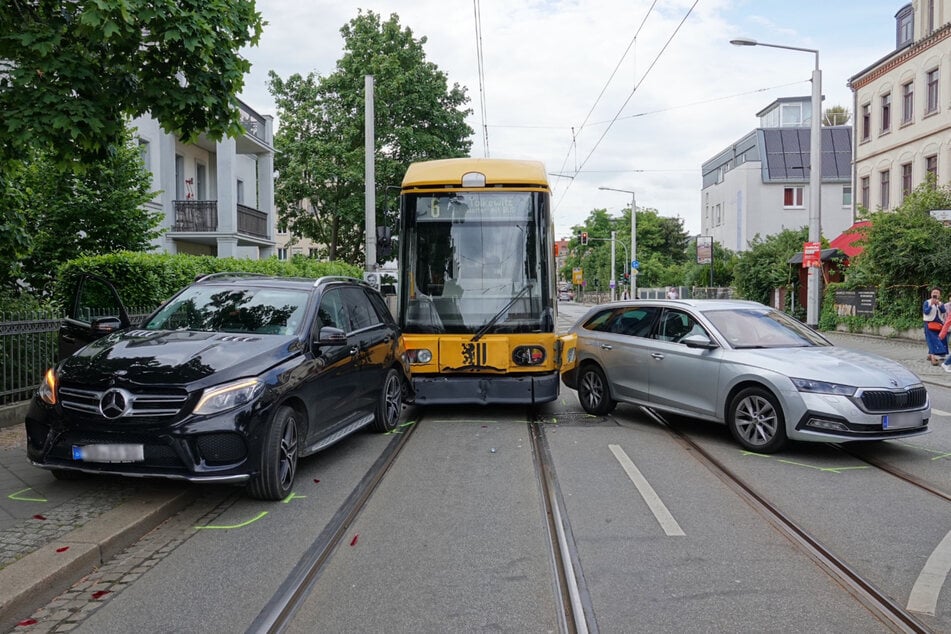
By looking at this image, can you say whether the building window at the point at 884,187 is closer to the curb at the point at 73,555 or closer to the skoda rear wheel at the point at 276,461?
the skoda rear wheel at the point at 276,461

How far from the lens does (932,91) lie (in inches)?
1210

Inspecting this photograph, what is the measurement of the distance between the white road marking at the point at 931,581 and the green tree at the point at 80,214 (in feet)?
41.9

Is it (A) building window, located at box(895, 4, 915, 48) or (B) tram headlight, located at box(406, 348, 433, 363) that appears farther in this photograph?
(A) building window, located at box(895, 4, 915, 48)

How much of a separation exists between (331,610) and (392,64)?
33.1m

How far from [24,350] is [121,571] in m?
5.53

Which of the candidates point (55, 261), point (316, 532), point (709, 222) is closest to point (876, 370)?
point (316, 532)

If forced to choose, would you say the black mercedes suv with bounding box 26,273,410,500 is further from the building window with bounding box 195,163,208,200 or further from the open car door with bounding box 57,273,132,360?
the building window with bounding box 195,163,208,200

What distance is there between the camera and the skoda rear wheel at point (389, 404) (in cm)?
865

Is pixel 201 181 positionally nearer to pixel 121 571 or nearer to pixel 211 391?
Answer: pixel 211 391

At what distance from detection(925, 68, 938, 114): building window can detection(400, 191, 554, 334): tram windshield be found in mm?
27646

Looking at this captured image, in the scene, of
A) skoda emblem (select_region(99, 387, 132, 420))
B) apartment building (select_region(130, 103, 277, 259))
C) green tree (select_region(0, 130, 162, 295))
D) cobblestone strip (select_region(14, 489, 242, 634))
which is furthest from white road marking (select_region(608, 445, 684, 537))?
apartment building (select_region(130, 103, 277, 259))

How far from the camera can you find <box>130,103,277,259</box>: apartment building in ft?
77.9

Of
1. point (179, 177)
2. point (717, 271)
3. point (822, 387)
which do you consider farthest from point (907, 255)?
point (717, 271)

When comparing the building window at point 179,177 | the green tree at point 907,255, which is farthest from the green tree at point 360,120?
the green tree at point 907,255
